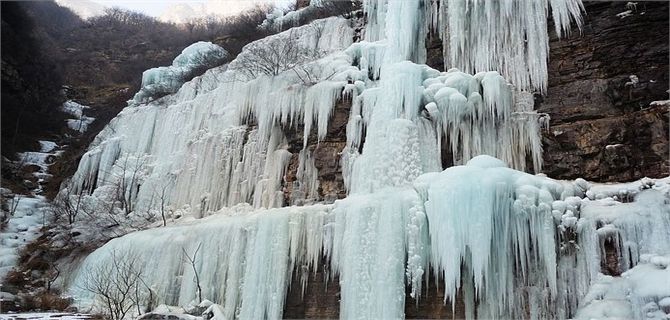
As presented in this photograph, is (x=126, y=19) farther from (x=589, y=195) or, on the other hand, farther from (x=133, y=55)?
(x=589, y=195)

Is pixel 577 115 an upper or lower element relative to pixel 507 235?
upper

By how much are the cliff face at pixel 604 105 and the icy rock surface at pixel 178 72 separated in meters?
13.1

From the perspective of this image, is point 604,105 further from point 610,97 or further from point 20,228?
point 20,228

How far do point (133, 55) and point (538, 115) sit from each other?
29.5 metres

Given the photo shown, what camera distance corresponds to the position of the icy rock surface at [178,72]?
806 inches

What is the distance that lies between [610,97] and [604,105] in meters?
0.19

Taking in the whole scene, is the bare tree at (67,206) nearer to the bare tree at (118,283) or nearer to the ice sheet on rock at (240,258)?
the bare tree at (118,283)

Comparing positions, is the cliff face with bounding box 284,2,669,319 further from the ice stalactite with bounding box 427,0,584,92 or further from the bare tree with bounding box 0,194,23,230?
the bare tree with bounding box 0,194,23,230

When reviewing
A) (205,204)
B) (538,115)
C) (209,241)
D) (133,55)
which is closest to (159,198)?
(205,204)

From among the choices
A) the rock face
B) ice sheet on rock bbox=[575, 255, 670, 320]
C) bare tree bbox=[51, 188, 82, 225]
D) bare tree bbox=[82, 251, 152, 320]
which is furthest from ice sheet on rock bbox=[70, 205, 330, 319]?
bare tree bbox=[51, 188, 82, 225]

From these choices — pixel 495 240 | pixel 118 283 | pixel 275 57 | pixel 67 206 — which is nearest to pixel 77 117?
pixel 67 206

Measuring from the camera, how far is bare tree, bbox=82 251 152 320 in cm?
1052

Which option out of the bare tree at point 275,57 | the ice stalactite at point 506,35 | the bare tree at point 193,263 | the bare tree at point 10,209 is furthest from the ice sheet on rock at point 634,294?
the bare tree at point 10,209

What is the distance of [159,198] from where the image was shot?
595 inches
